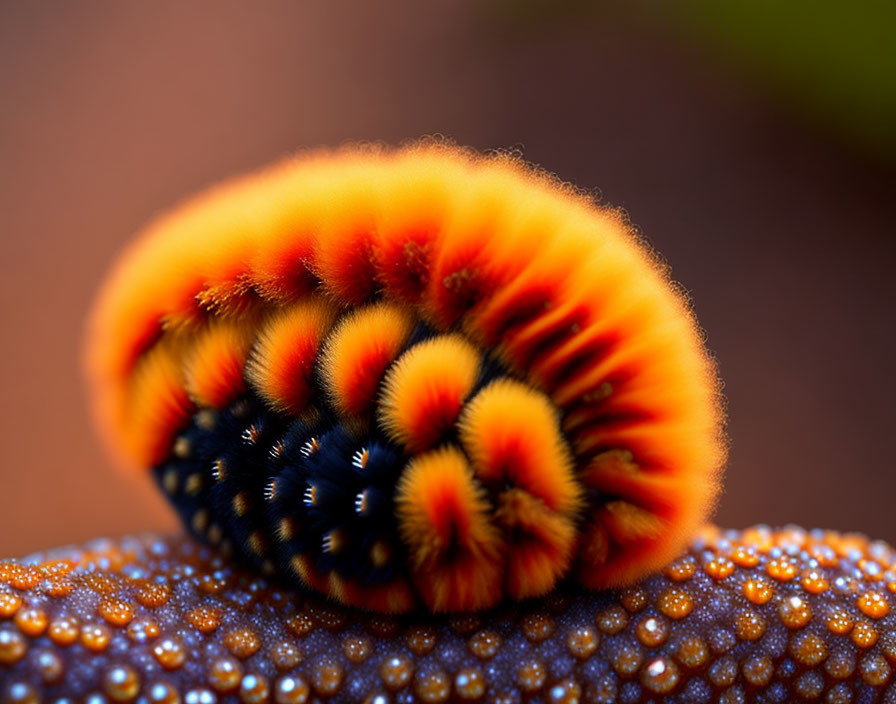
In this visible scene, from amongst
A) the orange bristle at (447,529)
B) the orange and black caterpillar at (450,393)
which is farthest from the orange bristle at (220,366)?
the orange bristle at (447,529)

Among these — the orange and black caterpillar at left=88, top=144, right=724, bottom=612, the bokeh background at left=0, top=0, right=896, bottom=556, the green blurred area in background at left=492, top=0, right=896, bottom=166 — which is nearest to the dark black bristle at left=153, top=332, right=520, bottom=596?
the orange and black caterpillar at left=88, top=144, right=724, bottom=612

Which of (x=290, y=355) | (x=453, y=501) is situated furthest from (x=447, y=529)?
(x=290, y=355)

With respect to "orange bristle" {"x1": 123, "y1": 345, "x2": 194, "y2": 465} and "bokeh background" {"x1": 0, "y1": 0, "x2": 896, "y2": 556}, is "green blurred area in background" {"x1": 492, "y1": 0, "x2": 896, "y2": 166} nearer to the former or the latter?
"bokeh background" {"x1": 0, "y1": 0, "x2": 896, "y2": 556}

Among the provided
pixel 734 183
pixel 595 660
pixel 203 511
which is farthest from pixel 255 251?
pixel 734 183

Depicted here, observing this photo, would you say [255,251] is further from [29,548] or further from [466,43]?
[466,43]

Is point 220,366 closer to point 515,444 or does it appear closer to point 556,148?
point 515,444

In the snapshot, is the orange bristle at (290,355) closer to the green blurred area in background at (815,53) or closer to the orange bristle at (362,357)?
the orange bristle at (362,357)

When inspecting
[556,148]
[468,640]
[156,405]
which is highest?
[556,148]
